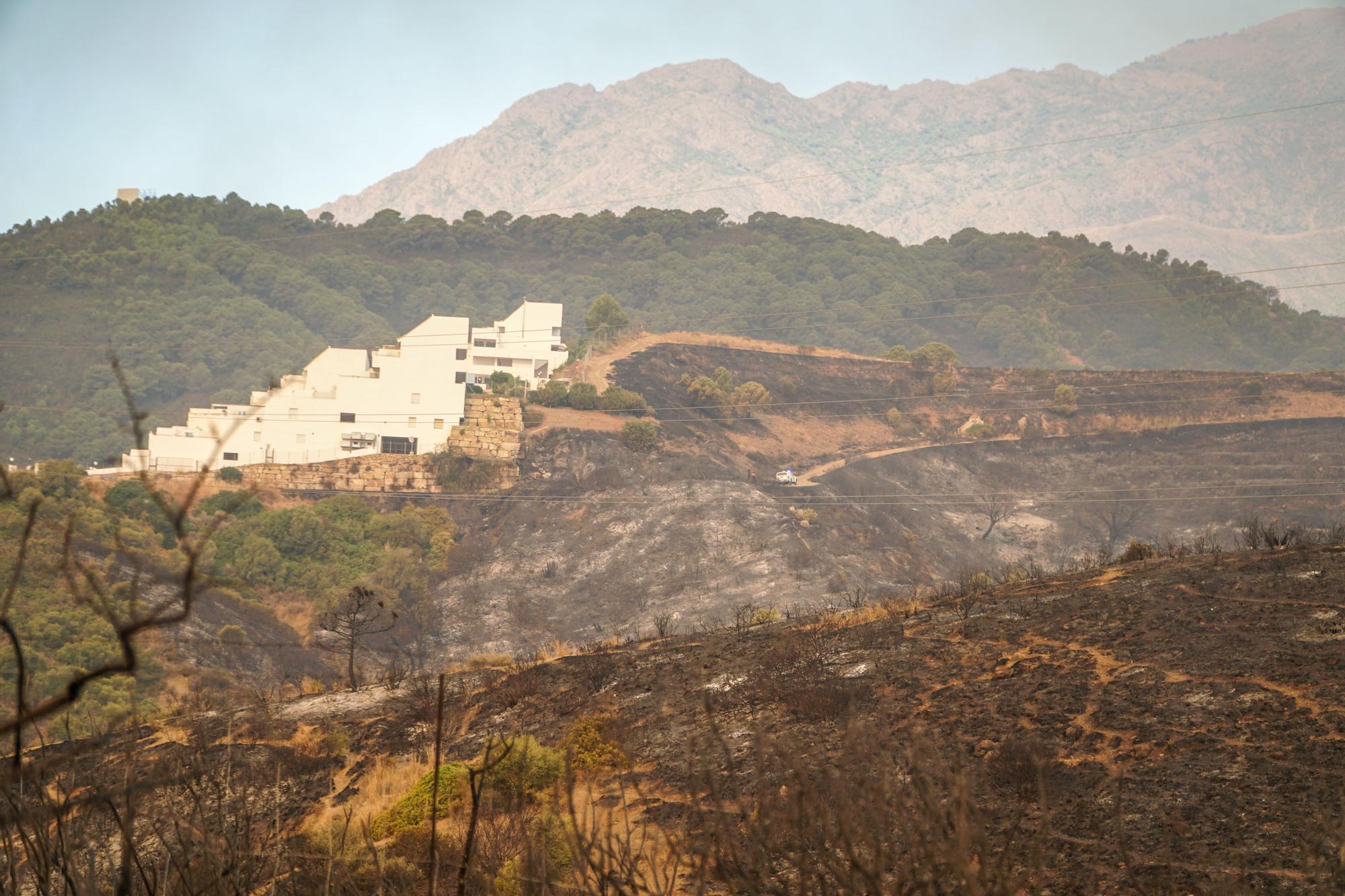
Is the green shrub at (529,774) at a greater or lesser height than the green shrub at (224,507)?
greater

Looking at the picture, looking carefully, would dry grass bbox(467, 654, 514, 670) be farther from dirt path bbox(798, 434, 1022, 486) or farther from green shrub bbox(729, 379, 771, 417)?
green shrub bbox(729, 379, 771, 417)

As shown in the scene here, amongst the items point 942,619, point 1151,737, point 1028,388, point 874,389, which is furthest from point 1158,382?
point 1151,737

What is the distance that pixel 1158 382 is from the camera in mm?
91938

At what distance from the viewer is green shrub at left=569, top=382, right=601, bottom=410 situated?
78625mm

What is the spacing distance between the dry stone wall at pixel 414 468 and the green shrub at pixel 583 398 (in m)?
6.55

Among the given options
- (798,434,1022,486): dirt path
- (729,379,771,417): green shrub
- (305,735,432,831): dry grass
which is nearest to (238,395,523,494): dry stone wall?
(798,434,1022,486): dirt path

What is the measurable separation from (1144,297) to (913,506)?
288ft

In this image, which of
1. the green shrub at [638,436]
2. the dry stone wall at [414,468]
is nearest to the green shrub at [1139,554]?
the dry stone wall at [414,468]

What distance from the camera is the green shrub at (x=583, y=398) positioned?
78.6 meters

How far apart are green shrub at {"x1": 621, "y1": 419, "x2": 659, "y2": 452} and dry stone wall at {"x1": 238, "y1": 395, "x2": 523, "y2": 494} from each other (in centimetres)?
660

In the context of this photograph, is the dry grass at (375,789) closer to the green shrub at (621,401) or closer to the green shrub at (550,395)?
the green shrub at (621,401)

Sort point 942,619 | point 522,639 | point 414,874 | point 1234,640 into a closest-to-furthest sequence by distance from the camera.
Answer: point 414,874 → point 1234,640 → point 942,619 → point 522,639

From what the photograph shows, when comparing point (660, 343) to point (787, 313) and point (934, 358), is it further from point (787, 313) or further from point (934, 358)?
point (787, 313)

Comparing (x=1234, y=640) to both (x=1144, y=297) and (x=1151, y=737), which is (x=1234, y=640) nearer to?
(x=1151, y=737)
